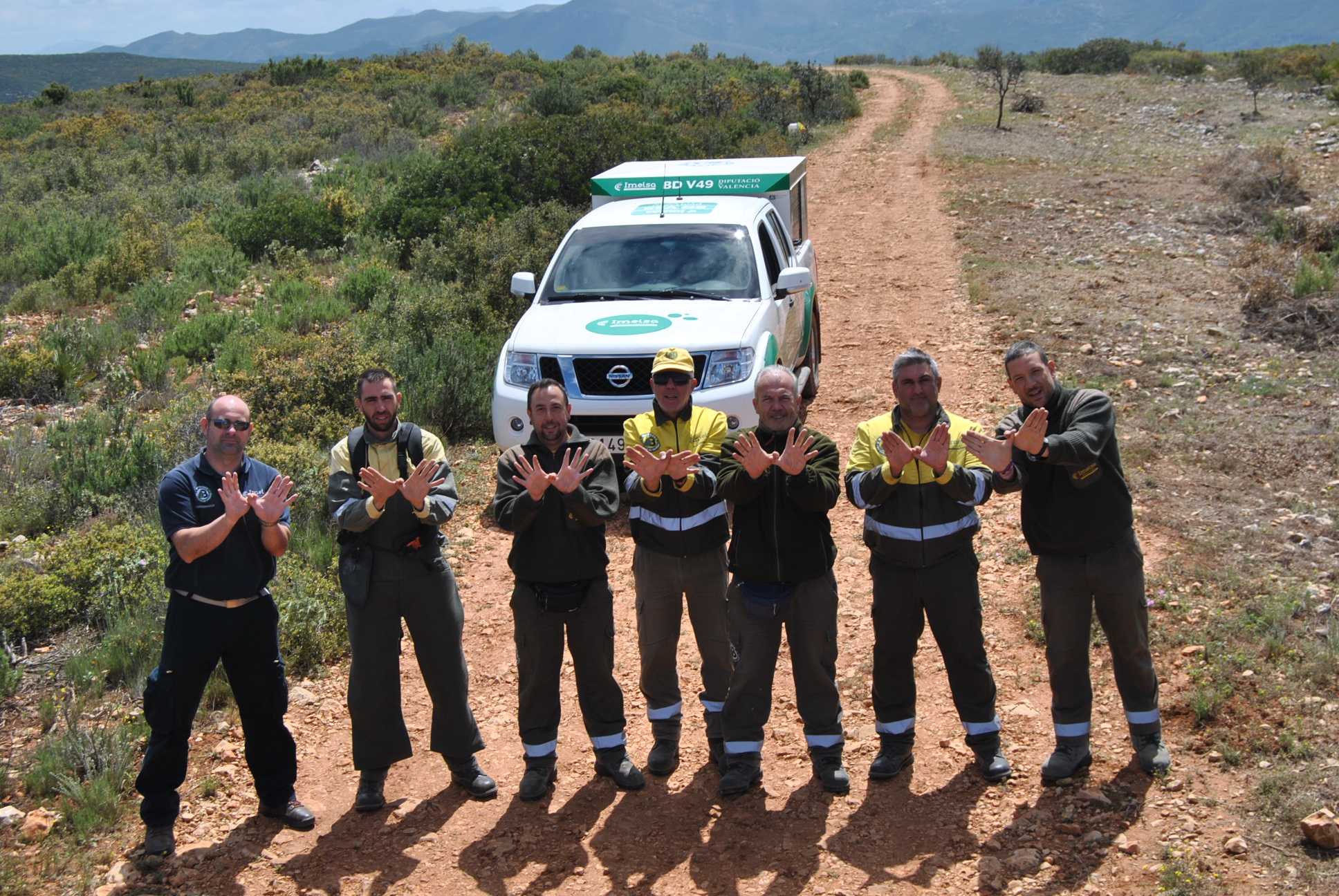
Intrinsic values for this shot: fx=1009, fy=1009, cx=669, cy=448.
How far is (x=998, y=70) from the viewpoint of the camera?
3312 centimetres

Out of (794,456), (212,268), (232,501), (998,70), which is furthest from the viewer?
(998,70)

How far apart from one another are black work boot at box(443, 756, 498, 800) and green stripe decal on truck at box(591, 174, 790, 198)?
250 inches

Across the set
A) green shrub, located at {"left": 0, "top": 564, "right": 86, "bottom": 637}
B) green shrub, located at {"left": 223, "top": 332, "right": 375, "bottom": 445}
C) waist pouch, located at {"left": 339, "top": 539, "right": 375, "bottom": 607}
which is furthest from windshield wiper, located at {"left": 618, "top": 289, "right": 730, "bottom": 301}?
green shrub, located at {"left": 0, "top": 564, "right": 86, "bottom": 637}

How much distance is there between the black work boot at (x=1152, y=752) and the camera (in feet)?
14.1

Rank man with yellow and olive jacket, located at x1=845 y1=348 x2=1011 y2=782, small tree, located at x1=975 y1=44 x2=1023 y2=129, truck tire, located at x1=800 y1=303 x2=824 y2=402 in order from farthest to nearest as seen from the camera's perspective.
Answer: small tree, located at x1=975 y1=44 x2=1023 y2=129
truck tire, located at x1=800 y1=303 x2=824 y2=402
man with yellow and olive jacket, located at x1=845 y1=348 x2=1011 y2=782

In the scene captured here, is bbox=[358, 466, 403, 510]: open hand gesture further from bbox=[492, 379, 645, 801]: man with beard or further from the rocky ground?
the rocky ground

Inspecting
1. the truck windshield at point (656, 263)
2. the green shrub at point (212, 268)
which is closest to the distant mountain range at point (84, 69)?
the green shrub at point (212, 268)

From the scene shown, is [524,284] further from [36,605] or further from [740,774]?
[740,774]

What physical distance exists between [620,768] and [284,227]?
13373mm

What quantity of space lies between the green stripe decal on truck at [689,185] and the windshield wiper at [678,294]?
2.08 meters

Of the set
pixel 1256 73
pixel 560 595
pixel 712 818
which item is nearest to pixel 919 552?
pixel 712 818

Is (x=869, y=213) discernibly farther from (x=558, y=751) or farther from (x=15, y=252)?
(x=558, y=751)

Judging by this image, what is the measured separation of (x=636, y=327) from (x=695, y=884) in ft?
13.8

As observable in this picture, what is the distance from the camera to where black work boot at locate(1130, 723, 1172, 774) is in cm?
431
